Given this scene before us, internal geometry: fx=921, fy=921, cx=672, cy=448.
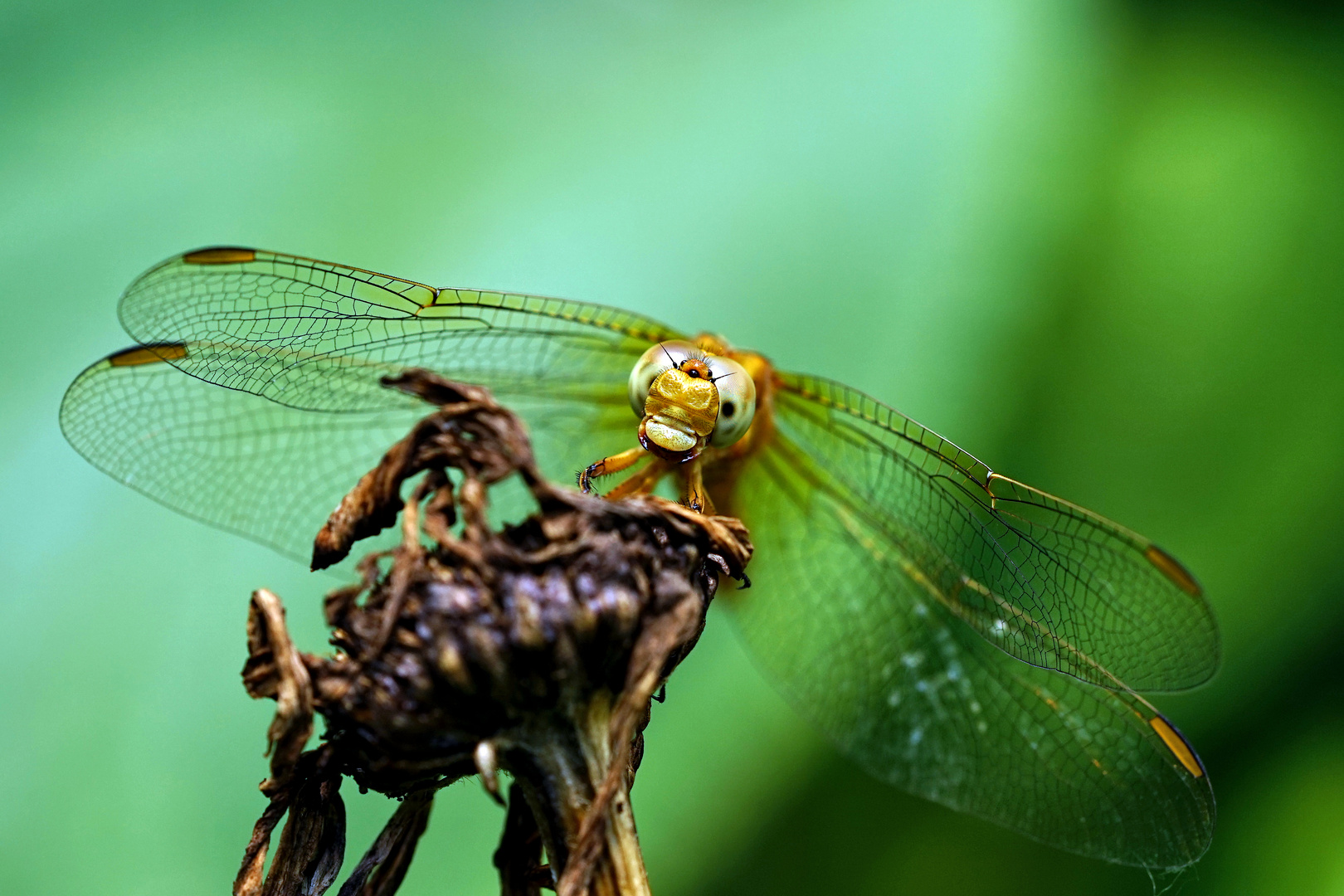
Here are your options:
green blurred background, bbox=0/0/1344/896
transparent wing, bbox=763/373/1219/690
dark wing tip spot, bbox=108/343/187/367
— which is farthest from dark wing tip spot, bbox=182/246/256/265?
transparent wing, bbox=763/373/1219/690

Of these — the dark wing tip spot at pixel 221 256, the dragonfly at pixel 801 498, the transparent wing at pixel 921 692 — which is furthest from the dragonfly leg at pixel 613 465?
the dark wing tip spot at pixel 221 256

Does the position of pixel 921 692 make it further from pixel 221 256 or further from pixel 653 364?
pixel 221 256

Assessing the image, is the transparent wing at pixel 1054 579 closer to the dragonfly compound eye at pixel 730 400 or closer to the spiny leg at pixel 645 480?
the dragonfly compound eye at pixel 730 400

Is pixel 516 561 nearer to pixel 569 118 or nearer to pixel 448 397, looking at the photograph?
pixel 448 397

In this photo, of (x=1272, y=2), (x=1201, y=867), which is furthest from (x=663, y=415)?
(x=1272, y=2)

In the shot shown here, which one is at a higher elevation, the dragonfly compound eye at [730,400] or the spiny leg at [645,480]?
the dragonfly compound eye at [730,400]

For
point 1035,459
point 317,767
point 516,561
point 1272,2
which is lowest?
point 317,767
